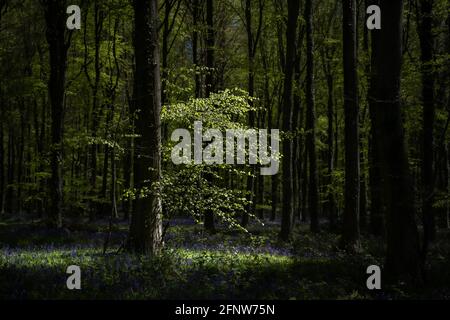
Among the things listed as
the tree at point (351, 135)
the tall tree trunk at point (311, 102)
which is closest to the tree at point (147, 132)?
the tree at point (351, 135)

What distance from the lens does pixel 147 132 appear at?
35.1 ft

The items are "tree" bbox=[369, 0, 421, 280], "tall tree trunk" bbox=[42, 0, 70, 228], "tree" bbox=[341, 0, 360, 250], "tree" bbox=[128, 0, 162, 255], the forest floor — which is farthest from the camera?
"tall tree trunk" bbox=[42, 0, 70, 228]

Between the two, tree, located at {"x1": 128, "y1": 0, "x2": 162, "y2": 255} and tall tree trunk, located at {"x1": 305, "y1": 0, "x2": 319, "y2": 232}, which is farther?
tall tree trunk, located at {"x1": 305, "y1": 0, "x2": 319, "y2": 232}

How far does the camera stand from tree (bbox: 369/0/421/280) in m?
8.96

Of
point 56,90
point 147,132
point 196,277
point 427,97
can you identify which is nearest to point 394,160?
point 196,277

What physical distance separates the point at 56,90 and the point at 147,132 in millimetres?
9149

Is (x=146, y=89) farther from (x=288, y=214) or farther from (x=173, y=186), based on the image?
(x=288, y=214)

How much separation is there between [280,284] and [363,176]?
1964 cm

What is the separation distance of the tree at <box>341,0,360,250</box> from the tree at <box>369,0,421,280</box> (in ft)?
15.2

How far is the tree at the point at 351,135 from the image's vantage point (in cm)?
1384

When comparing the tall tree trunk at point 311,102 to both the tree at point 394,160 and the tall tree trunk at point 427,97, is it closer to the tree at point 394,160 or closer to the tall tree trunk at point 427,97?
the tall tree trunk at point 427,97

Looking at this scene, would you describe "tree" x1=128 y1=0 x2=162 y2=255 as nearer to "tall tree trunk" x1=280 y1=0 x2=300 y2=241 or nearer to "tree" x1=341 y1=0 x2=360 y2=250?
"tree" x1=341 y1=0 x2=360 y2=250

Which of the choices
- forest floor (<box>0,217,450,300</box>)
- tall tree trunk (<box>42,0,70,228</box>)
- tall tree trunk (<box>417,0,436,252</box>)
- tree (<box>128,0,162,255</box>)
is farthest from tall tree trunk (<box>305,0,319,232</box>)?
tree (<box>128,0,162,255</box>)

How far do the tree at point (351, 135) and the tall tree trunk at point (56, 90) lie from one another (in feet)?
36.1
